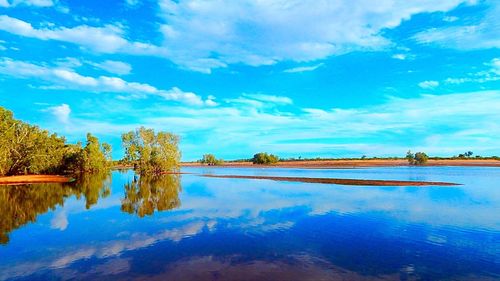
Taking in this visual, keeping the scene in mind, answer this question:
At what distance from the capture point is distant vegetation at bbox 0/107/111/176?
3092 inches

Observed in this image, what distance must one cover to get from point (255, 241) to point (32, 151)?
3309 inches

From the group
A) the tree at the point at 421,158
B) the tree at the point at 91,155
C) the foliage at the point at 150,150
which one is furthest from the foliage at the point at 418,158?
the tree at the point at 91,155

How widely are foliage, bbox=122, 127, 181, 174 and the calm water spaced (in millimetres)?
72358

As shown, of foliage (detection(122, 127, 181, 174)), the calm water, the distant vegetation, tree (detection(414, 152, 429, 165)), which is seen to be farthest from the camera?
tree (detection(414, 152, 429, 165))

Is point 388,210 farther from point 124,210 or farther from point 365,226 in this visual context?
point 124,210

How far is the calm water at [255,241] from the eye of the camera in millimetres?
14461

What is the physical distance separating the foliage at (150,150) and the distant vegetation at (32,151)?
1283cm

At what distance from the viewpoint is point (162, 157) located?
10938 cm

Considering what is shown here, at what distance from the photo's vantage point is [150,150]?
4213 inches

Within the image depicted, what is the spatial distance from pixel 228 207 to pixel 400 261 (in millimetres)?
20055

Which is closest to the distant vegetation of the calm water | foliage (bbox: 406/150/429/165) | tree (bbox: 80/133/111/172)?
tree (bbox: 80/133/111/172)

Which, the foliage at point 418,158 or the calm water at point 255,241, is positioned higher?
the foliage at point 418,158

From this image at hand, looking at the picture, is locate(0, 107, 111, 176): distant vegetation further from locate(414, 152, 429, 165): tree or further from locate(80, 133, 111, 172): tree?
locate(414, 152, 429, 165): tree

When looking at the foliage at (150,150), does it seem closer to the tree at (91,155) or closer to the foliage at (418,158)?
the tree at (91,155)
